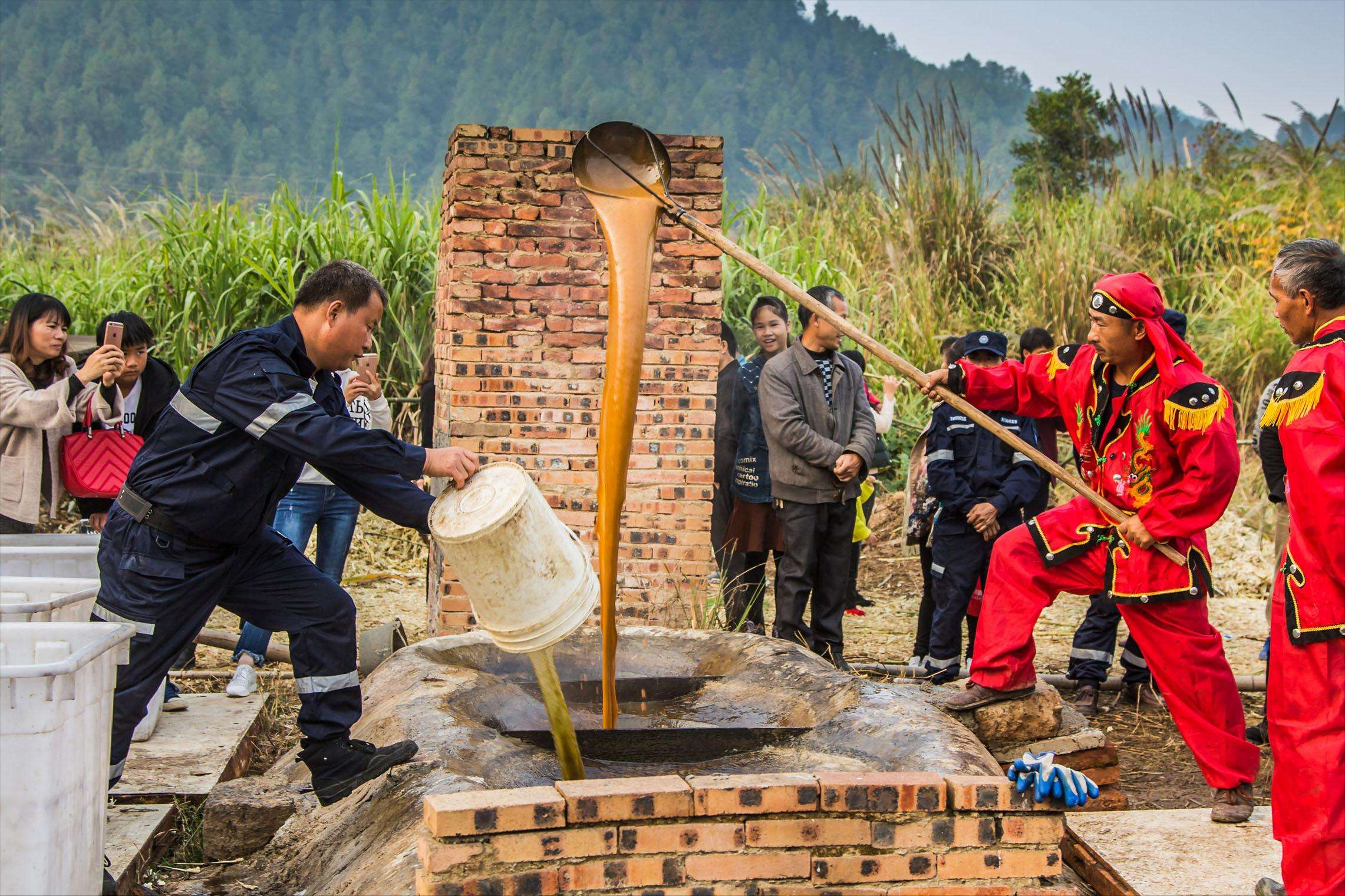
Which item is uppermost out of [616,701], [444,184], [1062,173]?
[1062,173]

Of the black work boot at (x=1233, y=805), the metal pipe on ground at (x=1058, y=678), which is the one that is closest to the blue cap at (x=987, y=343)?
the metal pipe on ground at (x=1058, y=678)

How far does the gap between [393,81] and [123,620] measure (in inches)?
3775

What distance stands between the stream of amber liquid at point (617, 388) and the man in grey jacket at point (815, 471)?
1.56 metres

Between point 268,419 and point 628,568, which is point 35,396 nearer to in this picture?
point 268,419

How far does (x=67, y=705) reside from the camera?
294cm

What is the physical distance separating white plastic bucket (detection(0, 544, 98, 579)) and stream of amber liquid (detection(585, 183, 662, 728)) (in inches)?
75.7

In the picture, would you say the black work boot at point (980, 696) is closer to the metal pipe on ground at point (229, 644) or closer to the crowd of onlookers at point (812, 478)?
the crowd of onlookers at point (812, 478)

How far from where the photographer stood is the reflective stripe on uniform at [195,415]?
11.7 ft

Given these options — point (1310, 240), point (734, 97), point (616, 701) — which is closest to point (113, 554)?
point (616, 701)

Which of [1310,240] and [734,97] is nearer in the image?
[1310,240]

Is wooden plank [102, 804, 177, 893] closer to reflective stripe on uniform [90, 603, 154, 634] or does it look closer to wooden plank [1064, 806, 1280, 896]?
reflective stripe on uniform [90, 603, 154, 634]

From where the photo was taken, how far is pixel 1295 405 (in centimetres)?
354

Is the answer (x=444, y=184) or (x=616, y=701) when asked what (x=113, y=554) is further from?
(x=444, y=184)

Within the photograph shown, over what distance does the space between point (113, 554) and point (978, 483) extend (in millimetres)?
3907
